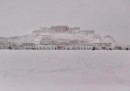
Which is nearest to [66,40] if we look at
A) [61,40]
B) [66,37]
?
[66,37]

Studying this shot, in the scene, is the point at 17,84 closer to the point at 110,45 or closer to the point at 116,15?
the point at 116,15

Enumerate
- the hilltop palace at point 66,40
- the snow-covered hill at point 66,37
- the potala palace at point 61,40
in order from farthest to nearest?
the hilltop palace at point 66,40
the snow-covered hill at point 66,37
the potala palace at point 61,40

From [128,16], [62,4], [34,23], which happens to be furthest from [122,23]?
[34,23]

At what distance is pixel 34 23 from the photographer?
641 centimetres

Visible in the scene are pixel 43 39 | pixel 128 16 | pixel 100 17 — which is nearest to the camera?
pixel 128 16

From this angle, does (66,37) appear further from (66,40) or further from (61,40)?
(61,40)

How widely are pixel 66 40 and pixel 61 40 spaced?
191 mm

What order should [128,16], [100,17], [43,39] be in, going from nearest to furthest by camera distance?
1. [128,16]
2. [100,17]
3. [43,39]

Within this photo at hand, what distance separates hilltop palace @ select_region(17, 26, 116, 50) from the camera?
7.12m

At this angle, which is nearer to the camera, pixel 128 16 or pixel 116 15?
pixel 128 16

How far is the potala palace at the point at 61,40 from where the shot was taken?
669cm

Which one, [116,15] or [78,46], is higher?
[116,15]

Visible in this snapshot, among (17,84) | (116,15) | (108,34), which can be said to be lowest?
(17,84)

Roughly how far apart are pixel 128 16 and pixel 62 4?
141 cm
